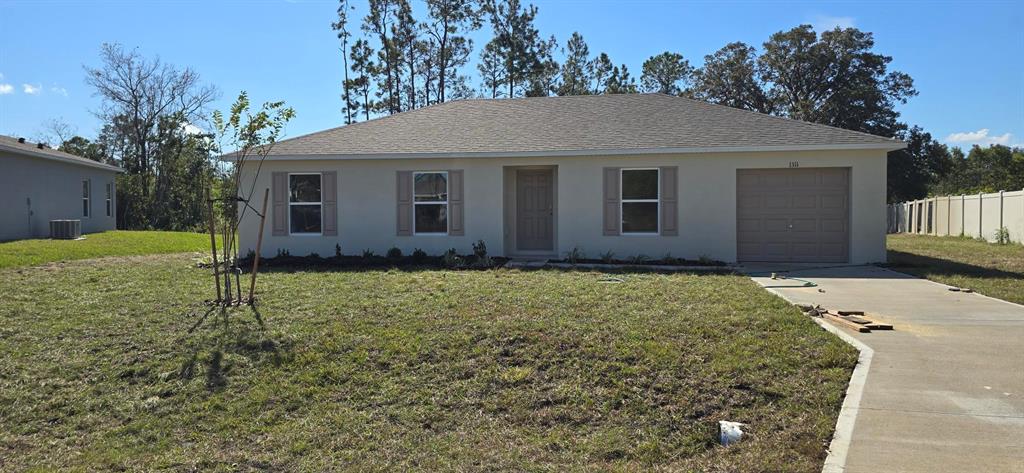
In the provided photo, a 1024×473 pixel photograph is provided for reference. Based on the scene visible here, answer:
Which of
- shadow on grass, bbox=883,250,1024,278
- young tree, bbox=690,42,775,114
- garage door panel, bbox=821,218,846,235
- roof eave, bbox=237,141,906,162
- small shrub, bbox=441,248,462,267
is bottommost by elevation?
shadow on grass, bbox=883,250,1024,278

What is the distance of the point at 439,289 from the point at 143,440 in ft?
15.8

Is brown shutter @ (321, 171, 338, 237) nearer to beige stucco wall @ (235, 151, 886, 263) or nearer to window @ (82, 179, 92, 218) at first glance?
beige stucco wall @ (235, 151, 886, 263)

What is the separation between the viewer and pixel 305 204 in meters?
14.5

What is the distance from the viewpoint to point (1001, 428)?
4.20 meters

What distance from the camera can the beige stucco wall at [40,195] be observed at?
19172mm

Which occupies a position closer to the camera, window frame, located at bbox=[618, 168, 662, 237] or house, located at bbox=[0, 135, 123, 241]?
window frame, located at bbox=[618, 168, 662, 237]

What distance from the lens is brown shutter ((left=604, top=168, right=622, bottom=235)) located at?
1367 cm

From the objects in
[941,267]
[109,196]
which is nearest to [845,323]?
[941,267]

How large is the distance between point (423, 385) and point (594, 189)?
351 inches

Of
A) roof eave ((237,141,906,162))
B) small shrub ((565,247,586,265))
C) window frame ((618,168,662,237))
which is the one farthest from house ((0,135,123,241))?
window frame ((618,168,662,237))

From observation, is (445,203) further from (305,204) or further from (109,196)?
(109,196)

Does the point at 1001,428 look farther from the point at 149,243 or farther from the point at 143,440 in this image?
the point at 149,243

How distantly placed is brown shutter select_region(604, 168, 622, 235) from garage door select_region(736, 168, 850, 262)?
7.87 feet

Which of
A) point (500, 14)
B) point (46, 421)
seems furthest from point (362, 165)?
point (500, 14)
